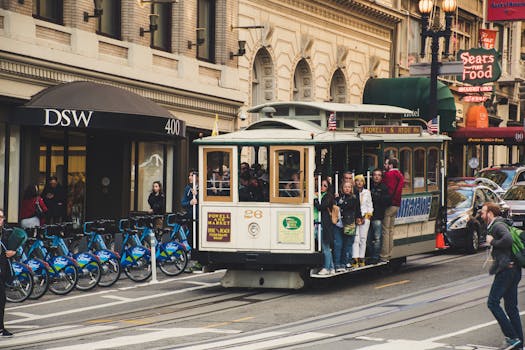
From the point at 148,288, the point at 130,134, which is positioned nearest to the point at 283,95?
the point at 130,134

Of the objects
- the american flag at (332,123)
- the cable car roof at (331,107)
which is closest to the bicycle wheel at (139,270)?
the cable car roof at (331,107)

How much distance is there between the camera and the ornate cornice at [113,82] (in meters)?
23.8

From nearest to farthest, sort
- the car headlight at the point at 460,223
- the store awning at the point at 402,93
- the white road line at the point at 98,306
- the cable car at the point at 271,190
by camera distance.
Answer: the white road line at the point at 98,306
the cable car at the point at 271,190
the car headlight at the point at 460,223
the store awning at the point at 402,93

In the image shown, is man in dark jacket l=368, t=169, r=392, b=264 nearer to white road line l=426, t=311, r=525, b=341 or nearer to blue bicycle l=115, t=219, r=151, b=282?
blue bicycle l=115, t=219, r=151, b=282

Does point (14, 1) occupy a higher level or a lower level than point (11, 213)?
higher

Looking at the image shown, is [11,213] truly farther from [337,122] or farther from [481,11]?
[481,11]

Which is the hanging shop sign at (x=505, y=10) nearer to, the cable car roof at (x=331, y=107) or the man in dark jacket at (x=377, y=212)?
the cable car roof at (x=331, y=107)

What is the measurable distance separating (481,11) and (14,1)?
3785 cm

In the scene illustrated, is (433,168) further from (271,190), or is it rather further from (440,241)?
(271,190)

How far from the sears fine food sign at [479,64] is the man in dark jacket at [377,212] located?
94.2 ft

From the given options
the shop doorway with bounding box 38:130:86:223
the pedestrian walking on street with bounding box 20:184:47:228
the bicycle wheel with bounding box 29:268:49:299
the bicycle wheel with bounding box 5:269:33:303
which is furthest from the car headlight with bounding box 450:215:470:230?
the bicycle wheel with bounding box 5:269:33:303

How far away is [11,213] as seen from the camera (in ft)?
79.8

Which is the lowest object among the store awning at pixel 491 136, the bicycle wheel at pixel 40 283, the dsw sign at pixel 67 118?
the bicycle wheel at pixel 40 283

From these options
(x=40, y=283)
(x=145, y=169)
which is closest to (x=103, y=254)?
(x=40, y=283)
